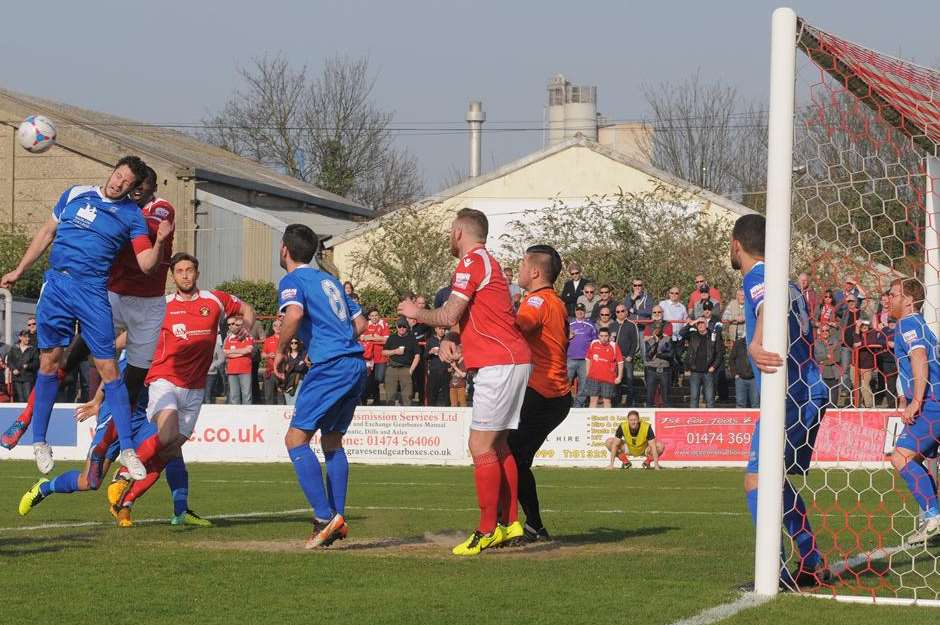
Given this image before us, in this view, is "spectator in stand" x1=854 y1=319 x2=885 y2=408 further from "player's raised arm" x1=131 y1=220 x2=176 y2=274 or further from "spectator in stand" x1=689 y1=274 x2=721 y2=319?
"spectator in stand" x1=689 y1=274 x2=721 y2=319

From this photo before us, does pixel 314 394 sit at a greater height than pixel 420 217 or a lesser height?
lesser

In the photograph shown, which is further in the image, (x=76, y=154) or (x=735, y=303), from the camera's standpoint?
(x=76, y=154)

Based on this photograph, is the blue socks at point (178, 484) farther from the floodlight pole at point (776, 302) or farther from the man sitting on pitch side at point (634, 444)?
the man sitting on pitch side at point (634, 444)

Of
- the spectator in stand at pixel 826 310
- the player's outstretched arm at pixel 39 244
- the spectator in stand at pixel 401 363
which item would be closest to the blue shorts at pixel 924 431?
the spectator in stand at pixel 826 310

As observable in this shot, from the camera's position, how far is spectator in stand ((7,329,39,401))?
89.5ft

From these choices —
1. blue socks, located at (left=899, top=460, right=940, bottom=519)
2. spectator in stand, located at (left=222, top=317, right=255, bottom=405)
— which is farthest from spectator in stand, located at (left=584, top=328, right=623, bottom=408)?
blue socks, located at (left=899, top=460, right=940, bottom=519)

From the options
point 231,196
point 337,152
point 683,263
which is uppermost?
point 337,152

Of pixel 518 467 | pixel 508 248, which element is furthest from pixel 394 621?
pixel 508 248

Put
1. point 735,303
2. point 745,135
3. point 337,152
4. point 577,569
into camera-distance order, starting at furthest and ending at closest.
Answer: point 337,152 < point 745,135 < point 735,303 < point 577,569

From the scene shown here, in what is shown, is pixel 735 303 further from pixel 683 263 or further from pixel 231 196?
pixel 231 196

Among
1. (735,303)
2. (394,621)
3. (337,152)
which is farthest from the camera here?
(337,152)

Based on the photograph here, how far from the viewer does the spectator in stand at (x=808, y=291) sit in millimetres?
8277

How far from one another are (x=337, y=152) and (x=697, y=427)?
4511 cm

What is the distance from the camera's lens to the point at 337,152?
65562mm
